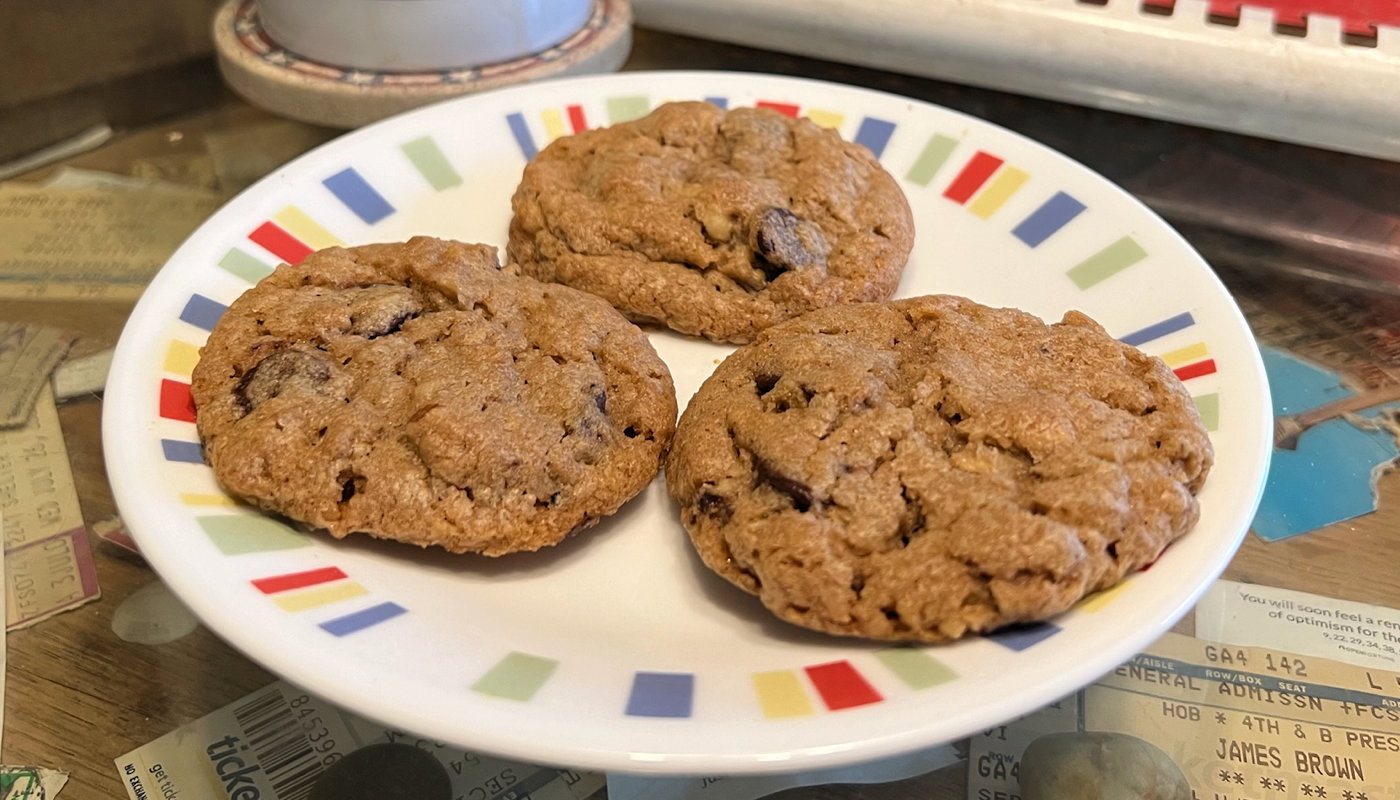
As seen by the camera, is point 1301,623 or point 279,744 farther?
point 1301,623

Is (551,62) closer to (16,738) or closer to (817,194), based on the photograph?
(817,194)

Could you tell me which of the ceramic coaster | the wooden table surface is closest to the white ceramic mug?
the ceramic coaster

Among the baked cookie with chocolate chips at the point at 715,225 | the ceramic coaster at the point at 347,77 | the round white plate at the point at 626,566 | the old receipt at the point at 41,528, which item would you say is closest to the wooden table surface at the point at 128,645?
the old receipt at the point at 41,528

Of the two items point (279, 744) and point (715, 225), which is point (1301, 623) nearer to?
point (715, 225)

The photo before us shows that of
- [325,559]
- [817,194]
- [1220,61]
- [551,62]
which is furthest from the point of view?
[551,62]

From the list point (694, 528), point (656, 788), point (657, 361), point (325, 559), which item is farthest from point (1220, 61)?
point (325, 559)

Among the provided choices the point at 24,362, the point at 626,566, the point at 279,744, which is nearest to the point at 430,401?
the point at 626,566
